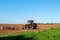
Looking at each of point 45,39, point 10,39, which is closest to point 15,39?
point 10,39

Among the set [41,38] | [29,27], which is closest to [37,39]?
[41,38]

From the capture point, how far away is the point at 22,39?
66.1 ft

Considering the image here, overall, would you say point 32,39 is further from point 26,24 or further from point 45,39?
point 26,24

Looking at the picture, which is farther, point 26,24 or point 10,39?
point 26,24

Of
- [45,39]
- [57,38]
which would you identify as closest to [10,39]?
[45,39]

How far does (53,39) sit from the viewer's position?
19.5 m

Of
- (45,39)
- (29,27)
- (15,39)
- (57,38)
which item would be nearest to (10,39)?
(15,39)

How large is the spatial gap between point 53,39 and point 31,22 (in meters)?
26.4

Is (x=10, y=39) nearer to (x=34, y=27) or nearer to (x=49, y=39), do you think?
A: (x=49, y=39)

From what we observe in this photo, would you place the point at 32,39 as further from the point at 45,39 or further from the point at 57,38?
the point at 57,38

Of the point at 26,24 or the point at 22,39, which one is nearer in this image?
the point at 22,39

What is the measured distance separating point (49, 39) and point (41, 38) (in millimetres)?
993

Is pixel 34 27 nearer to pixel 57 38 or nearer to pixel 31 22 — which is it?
pixel 31 22

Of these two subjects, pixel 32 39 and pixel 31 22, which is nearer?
pixel 32 39
